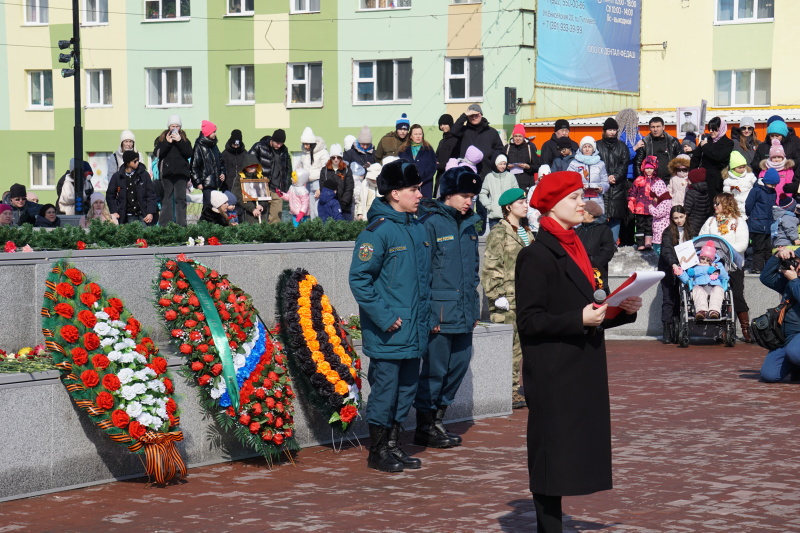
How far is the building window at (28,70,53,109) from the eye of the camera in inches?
1829

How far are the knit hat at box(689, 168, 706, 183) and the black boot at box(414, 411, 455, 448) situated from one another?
979cm

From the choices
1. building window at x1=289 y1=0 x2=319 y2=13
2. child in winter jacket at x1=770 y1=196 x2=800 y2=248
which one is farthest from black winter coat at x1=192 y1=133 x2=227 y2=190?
building window at x1=289 y1=0 x2=319 y2=13

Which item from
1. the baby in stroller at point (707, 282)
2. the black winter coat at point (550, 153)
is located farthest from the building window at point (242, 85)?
the baby in stroller at point (707, 282)

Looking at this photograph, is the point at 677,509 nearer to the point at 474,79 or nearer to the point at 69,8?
the point at 474,79

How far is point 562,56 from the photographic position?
39.8m

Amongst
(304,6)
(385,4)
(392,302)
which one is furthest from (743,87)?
(392,302)

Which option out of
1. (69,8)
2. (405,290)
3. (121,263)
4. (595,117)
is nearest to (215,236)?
(121,263)

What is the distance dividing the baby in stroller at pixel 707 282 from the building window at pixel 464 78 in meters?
23.0

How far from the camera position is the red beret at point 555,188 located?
6.54m

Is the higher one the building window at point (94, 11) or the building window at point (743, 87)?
the building window at point (94, 11)

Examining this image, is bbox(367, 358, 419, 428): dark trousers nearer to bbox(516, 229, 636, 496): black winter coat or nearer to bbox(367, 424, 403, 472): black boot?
bbox(367, 424, 403, 472): black boot

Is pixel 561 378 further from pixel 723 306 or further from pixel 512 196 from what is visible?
pixel 723 306

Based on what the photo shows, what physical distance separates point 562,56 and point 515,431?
3027cm

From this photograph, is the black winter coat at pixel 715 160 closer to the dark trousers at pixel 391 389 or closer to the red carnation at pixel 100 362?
the dark trousers at pixel 391 389
